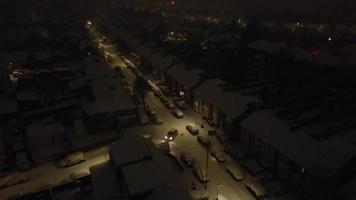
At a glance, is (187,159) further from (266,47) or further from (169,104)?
(266,47)

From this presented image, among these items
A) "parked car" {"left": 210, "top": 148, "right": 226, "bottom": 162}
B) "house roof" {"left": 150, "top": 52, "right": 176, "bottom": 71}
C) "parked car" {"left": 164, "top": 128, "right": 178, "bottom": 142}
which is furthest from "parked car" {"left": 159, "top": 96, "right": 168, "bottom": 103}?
"parked car" {"left": 210, "top": 148, "right": 226, "bottom": 162}

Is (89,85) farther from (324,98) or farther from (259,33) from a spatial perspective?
(259,33)

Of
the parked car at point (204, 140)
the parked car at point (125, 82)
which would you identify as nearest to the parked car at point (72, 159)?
the parked car at point (204, 140)

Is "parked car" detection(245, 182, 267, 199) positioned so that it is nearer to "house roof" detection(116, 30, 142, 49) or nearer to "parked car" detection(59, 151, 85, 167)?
"parked car" detection(59, 151, 85, 167)

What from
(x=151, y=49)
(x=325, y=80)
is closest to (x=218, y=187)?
(x=325, y=80)

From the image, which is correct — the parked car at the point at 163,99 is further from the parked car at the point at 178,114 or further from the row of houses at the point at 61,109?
the row of houses at the point at 61,109

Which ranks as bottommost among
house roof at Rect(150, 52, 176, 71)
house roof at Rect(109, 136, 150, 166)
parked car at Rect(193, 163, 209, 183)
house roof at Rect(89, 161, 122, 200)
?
parked car at Rect(193, 163, 209, 183)
